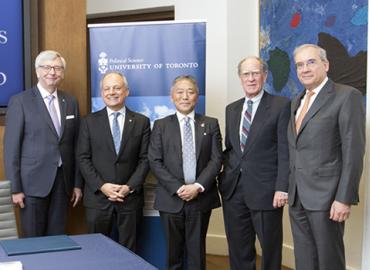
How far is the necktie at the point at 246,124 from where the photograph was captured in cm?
327

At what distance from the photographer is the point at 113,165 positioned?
3.45 meters

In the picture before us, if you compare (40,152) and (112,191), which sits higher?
(40,152)

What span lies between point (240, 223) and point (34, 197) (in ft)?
4.78

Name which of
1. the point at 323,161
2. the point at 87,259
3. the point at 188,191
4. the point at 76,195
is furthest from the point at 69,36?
the point at 87,259

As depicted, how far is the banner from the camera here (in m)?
3.97

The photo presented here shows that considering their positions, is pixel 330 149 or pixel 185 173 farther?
pixel 185 173

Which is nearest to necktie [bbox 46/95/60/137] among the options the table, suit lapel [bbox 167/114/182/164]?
suit lapel [bbox 167/114/182/164]

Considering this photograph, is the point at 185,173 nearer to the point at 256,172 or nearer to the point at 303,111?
the point at 256,172

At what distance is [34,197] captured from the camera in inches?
135

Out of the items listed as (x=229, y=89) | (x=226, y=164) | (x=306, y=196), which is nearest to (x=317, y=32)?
(x=229, y=89)

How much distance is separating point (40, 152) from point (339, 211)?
80.3 inches

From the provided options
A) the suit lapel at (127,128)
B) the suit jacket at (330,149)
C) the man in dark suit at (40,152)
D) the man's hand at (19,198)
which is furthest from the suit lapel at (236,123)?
the man's hand at (19,198)

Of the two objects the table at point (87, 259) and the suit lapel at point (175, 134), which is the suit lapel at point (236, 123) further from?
the table at point (87, 259)

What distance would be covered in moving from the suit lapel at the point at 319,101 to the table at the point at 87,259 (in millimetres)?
1377
